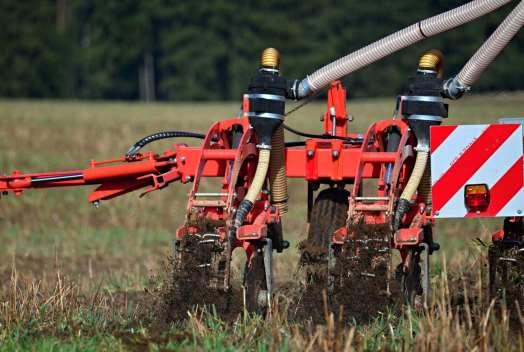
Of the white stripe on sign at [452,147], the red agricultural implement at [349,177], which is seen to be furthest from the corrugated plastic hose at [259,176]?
the white stripe on sign at [452,147]

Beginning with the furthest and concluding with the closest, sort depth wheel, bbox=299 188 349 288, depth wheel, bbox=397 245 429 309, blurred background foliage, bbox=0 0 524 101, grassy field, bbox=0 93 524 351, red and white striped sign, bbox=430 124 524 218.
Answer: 1. blurred background foliage, bbox=0 0 524 101
2. depth wheel, bbox=299 188 349 288
3. depth wheel, bbox=397 245 429 309
4. red and white striped sign, bbox=430 124 524 218
5. grassy field, bbox=0 93 524 351

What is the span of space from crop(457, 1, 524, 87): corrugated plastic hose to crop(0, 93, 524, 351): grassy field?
4.23ft

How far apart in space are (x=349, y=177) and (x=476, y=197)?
4.50 feet

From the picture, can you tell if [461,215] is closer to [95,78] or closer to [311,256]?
[311,256]

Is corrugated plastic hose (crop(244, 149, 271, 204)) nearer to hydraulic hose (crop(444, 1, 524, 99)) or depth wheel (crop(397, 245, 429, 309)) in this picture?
depth wheel (crop(397, 245, 429, 309))

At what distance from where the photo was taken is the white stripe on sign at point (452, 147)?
815 cm

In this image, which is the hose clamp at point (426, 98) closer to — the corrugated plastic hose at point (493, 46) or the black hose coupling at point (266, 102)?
the corrugated plastic hose at point (493, 46)

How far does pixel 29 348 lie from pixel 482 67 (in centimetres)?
370

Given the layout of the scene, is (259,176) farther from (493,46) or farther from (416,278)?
(493,46)

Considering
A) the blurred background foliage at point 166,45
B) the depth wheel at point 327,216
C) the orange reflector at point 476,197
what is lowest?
the depth wheel at point 327,216

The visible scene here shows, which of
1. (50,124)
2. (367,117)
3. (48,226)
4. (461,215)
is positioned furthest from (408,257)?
(367,117)

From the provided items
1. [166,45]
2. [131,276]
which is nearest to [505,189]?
[131,276]

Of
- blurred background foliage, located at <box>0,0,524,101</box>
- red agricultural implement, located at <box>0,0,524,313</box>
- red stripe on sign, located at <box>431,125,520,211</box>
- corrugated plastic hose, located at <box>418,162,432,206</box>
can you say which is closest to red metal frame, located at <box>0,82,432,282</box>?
red agricultural implement, located at <box>0,0,524,313</box>

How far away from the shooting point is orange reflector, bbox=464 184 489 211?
8.09m
